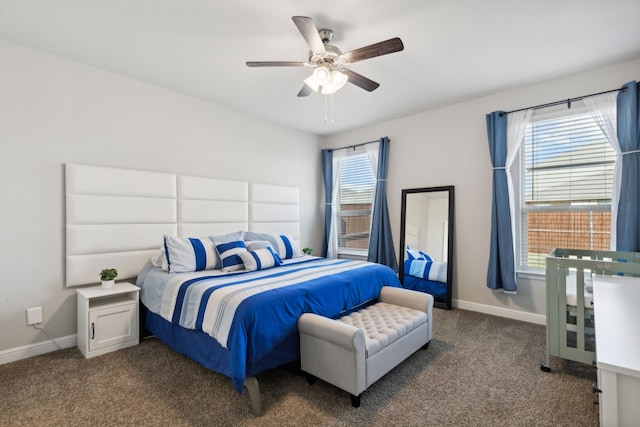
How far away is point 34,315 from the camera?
2.65m

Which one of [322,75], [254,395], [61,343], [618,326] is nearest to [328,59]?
[322,75]

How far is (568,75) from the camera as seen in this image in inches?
124

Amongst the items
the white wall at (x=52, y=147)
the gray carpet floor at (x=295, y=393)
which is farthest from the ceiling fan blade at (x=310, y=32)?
the gray carpet floor at (x=295, y=393)

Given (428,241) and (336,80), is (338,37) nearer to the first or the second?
(336,80)

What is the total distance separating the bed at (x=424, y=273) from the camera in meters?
3.99

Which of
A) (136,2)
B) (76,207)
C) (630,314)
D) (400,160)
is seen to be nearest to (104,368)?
(76,207)

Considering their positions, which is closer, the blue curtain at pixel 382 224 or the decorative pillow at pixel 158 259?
the decorative pillow at pixel 158 259

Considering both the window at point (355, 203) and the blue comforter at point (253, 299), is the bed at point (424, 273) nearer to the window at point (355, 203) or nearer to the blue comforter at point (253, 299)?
the window at point (355, 203)

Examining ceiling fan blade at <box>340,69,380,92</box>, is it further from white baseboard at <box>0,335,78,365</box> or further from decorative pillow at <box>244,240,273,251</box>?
white baseboard at <box>0,335,78,365</box>

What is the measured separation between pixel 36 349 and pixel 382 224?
13.1 feet

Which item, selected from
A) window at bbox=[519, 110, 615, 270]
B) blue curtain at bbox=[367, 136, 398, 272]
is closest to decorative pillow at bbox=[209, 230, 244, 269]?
blue curtain at bbox=[367, 136, 398, 272]

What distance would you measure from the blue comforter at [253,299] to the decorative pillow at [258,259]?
0.35 feet

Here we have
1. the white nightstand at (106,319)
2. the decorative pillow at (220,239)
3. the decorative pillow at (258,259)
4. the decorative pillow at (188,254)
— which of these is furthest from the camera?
the decorative pillow at (220,239)

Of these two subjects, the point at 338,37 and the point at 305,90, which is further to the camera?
the point at 305,90
